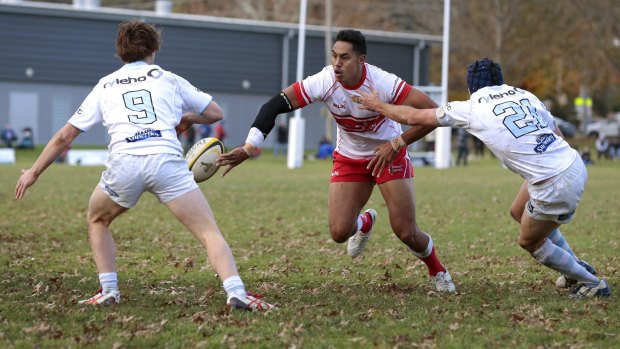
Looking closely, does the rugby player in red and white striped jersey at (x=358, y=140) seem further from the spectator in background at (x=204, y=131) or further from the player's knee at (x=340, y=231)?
the spectator in background at (x=204, y=131)

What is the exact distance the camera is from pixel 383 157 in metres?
8.39

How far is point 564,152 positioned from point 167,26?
144 ft

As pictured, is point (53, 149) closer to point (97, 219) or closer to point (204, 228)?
point (97, 219)

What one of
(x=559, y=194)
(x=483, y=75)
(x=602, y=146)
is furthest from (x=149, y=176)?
(x=602, y=146)

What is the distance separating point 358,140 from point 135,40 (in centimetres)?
248

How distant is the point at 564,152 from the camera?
25.9 ft

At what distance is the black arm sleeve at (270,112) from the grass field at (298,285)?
4.69ft

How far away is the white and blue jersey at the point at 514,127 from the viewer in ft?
25.2

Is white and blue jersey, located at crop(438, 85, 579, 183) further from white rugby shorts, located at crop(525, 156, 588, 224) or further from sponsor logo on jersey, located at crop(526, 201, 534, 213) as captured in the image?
sponsor logo on jersey, located at crop(526, 201, 534, 213)

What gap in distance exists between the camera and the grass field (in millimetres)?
6637

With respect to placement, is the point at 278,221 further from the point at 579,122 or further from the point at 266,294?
the point at 579,122

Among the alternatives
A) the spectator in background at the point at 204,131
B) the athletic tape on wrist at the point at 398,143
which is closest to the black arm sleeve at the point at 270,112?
the athletic tape on wrist at the point at 398,143

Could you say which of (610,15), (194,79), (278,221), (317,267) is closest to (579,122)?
(610,15)

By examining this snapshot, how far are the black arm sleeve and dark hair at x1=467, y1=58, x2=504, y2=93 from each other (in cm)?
157
